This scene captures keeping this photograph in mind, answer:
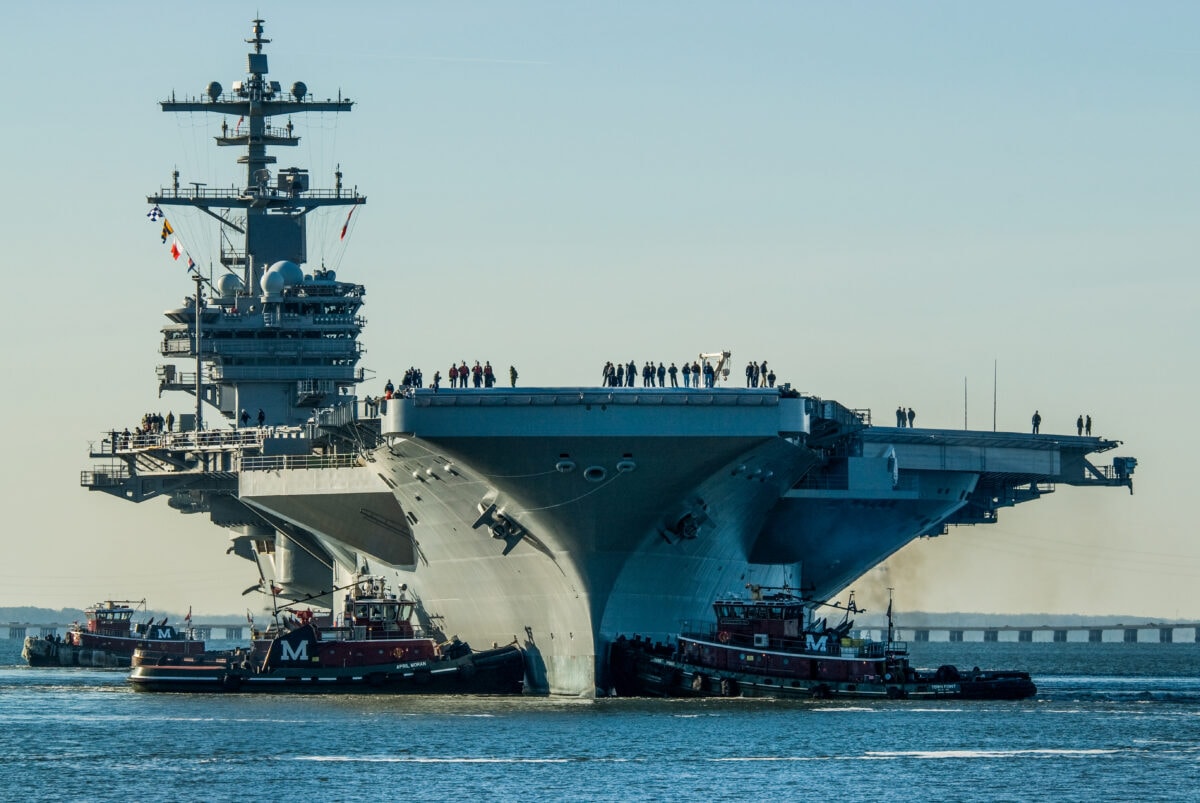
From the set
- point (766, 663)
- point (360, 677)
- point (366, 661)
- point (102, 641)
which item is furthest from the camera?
point (102, 641)

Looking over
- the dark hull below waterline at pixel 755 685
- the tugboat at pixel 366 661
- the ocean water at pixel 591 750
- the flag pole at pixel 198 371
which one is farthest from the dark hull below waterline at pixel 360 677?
the flag pole at pixel 198 371

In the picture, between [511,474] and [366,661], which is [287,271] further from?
[511,474]

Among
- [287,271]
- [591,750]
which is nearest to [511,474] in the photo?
[591,750]

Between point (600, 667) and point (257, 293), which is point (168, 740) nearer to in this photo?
point (600, 667)

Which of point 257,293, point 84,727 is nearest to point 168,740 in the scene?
point 84,727

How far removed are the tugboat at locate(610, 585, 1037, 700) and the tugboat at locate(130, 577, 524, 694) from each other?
304 cm

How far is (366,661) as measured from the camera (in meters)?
48.4

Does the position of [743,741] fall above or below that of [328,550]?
below

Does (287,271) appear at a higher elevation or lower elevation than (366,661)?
higher

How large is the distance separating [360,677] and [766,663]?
8327mm

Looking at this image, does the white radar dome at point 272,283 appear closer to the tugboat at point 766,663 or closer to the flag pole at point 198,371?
the flag pole at point 198,371

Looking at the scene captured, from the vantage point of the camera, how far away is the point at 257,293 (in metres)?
69.2

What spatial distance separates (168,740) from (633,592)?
9.29 m

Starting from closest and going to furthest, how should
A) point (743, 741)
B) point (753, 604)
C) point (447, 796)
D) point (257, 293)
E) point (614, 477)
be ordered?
1. point (447, 796)
2. point (743, 741)
3. point (614, 477)
4. point (753, 604)
5. point (257, 293)
